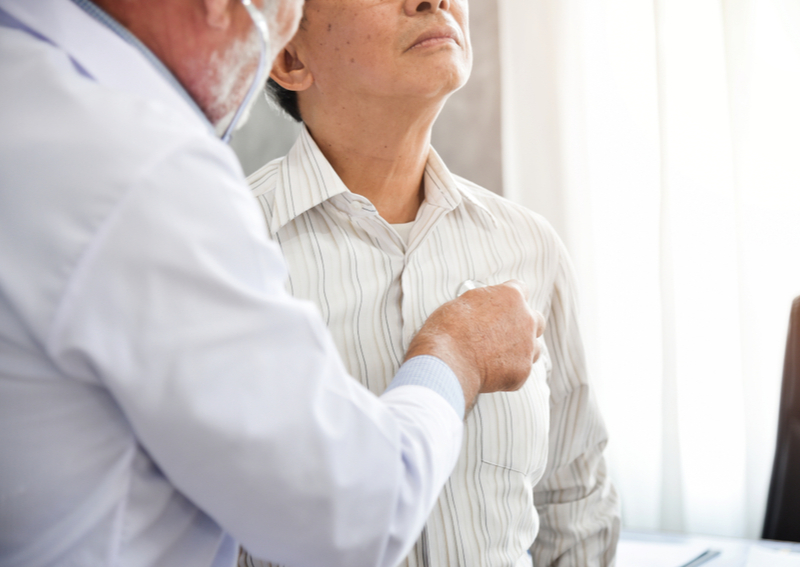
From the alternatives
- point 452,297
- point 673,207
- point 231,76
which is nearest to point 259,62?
point 231,76

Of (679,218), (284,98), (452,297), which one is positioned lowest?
(679,218)

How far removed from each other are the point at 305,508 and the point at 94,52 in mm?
407

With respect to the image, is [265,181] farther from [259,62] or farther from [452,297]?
[259,62]

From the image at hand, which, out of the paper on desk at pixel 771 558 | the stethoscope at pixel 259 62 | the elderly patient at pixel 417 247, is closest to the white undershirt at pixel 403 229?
the elderly patient at pixel 417 247

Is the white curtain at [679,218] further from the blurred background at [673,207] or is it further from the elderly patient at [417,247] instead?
the elderly patient at [417,247]

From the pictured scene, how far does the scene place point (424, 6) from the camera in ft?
3.17

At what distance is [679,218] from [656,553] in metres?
0.99

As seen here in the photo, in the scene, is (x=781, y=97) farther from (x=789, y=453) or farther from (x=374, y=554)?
→ (x=374, y=554)

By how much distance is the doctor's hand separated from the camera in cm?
74

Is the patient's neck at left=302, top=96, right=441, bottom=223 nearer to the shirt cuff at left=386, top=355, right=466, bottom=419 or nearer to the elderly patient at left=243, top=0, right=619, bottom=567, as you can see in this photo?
the elderly patient at left=243, top=0, right=619, bottom=567

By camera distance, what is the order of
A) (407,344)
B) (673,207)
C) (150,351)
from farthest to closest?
(673,207)
(407,344)
(150,351)

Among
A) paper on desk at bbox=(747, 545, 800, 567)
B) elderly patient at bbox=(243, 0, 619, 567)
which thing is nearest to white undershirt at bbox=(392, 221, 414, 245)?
elderly patient at bbox=(243, 0, 619, 567)

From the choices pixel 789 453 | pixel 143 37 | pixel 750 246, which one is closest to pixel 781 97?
pixel 750 246

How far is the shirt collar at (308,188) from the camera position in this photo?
977 millimetres
